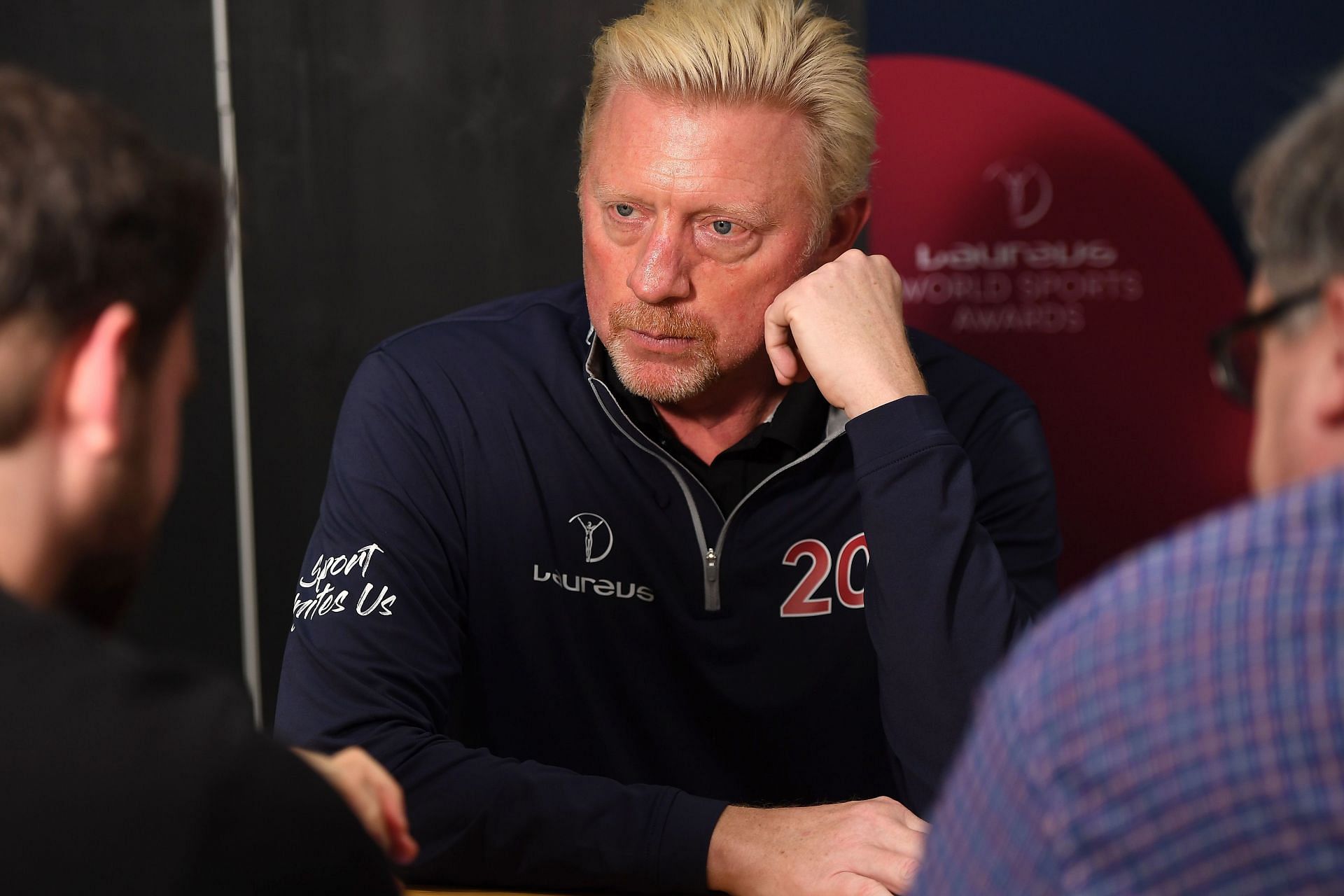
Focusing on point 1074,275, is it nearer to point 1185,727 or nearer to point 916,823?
point 916,823

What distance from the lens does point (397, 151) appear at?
264cm

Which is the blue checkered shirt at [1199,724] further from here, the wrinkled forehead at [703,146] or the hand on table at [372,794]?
the wrinkled forehead at [703,146]

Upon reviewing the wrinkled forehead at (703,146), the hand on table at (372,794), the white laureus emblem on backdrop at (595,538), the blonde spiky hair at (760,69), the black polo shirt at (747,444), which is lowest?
the white laureus emblem on backdrop at (595,538)

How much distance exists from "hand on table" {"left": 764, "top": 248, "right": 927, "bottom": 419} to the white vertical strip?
1.41 meters

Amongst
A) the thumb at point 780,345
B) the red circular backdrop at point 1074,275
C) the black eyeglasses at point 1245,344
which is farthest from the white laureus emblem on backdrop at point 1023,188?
the black eyeglasses at point 1245,344

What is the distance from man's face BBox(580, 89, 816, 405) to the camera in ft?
5.11

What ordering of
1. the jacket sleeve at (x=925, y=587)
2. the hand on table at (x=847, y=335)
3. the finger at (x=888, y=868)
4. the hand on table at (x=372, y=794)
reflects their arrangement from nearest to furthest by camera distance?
the hand on table at (x=372, y=794)
the finger at (x=888, y=868)
the jacket sleeve at (x=925, y=587)
the hand on table at (x=847, y=335)

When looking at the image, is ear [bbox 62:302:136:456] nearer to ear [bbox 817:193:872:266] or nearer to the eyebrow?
the eyebrow

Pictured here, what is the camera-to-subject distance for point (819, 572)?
1.62 metres

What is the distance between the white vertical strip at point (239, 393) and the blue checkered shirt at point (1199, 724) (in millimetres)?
2269

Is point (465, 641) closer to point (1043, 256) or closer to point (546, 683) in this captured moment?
point (546, 683)

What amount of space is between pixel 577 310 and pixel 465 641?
47 centimetres

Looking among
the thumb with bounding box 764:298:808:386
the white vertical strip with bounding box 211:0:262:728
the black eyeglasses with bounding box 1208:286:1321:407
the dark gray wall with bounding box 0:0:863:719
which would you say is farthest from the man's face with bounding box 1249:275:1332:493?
the white vertical strip with bounding box 211:0:262:728

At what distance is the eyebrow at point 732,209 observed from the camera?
156cm
